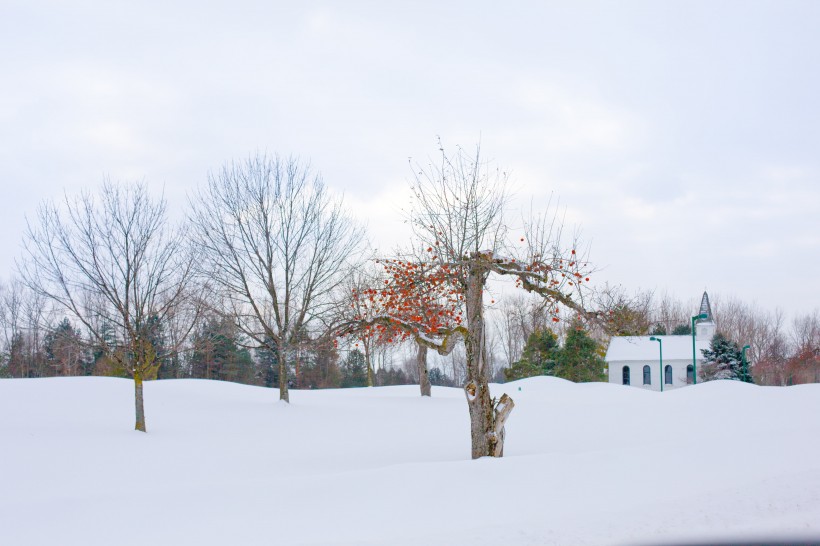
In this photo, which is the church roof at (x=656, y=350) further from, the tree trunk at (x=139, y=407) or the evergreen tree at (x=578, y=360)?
the tree trunk at (x=139, y=407)

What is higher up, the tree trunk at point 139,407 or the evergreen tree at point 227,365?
the tree trunk at point 139,407

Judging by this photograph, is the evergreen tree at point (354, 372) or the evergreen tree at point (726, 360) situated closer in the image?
the evergreen tree at point (726, 360)

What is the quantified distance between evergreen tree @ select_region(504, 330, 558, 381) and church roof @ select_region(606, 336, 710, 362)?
9.92 meters

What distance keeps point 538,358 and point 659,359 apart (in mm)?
13090

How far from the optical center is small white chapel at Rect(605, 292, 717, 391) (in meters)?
44.4

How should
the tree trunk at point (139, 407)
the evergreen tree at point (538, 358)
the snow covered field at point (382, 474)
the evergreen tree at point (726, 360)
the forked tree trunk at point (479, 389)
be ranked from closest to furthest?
1. the snow covered field at point (382, 474)
2. the forked tree trunk at point (479, 389)
3. the tree trunk at point (139, 407)
4. the evergreen tree at point (726, 360)
5. the evergreen tree at point (538, 358)

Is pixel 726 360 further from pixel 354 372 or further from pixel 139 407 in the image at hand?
pixel 139 407

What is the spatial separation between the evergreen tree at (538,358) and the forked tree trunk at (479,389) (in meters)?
27.9

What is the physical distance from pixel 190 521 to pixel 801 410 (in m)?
14.9

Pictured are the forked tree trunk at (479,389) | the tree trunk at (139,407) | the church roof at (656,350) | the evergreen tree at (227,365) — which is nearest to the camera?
the forked tree trunk at (479,389)

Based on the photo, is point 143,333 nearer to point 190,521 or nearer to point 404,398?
point 190,521

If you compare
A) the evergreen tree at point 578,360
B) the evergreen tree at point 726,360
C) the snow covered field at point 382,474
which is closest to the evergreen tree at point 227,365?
the evergreen tree at point 578,360

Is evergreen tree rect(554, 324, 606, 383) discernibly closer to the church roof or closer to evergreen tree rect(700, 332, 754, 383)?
evergreen tree rect(700, 332, 754, 383)

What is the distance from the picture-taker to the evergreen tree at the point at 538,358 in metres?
37.6
